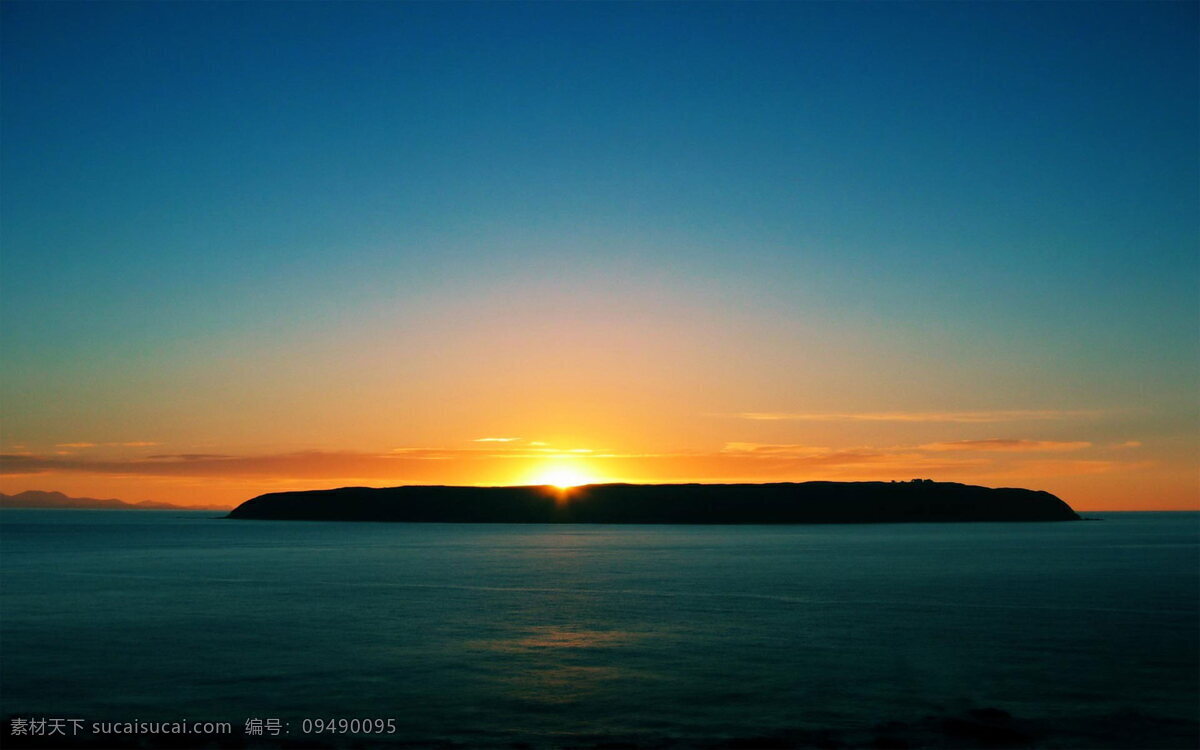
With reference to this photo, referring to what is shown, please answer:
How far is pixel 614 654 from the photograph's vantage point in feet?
93.3

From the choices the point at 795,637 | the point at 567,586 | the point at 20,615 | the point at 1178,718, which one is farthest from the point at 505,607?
the point at 1178,718

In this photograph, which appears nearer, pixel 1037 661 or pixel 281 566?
pixel 1037 661

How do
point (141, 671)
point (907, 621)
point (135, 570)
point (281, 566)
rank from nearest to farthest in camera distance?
point (141, 671), point (907, 621), point (135, 570), point (281, 566)

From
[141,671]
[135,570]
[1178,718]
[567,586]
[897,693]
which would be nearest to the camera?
[1178,718]

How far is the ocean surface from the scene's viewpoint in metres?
20.6

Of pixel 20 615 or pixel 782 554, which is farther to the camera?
pixel 782 554

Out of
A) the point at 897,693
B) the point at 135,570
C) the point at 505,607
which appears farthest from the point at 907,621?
the point at 135,570

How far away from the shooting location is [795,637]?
32000 mm

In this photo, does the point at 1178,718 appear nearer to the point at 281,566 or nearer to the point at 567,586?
the point at 567,586

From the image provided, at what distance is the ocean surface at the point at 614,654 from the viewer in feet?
67.6

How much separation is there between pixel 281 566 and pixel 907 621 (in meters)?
51.4

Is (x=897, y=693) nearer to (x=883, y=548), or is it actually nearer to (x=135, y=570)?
(x=135, y=570)

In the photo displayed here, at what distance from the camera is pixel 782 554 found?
283ft

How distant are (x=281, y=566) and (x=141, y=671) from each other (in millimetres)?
47583
